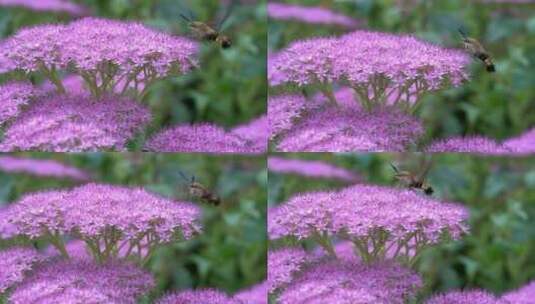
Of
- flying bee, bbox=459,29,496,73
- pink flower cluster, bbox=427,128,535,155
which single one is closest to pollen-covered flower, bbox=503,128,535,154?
pink flower cluster, bbox=427,128,535,155

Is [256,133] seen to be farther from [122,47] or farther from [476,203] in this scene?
[476,203]

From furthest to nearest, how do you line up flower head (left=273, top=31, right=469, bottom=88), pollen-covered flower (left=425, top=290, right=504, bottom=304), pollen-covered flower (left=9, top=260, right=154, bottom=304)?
pollen-covered flower (left=425, top=290, right=504, bottom=304) → flower head (left=273, top=31, right=469, bottom=88) → pollen-covered flower (left=9, top=260, right=154, bottom=304)

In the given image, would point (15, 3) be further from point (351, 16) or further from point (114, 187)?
point (351, 16)

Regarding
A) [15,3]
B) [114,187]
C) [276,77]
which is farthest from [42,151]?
[276,77]

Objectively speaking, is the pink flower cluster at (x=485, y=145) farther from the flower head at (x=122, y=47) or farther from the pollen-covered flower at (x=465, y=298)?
the flower head at (x=122, y=47)

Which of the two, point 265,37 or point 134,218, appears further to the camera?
point 265,37

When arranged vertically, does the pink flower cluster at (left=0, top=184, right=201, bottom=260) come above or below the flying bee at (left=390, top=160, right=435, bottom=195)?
below

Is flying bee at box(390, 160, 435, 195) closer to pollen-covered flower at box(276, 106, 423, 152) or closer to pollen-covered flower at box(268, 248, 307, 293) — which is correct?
pollen-covered flower at box(276, 106, 423, 152)
